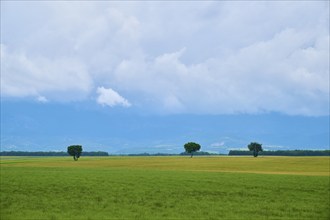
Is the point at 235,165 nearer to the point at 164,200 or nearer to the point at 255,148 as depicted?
the point at 164,200

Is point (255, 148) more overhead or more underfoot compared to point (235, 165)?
more overhead

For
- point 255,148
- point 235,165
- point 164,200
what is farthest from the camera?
point 255,148

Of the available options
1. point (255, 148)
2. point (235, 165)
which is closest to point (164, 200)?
point (235, 165)

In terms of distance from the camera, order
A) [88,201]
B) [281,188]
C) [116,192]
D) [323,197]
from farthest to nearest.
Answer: [281,188]
[116,192]
[323,197]
[88,201]

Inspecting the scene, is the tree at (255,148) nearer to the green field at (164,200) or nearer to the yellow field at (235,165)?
the yellow field at (235,165)

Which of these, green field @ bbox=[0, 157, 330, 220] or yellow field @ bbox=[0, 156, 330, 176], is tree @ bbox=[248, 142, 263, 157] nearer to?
yellow field @ bbox=[0, 156, 330, 176]

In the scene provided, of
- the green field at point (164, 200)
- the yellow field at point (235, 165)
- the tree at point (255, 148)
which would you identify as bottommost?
the green field at point (164, 200)

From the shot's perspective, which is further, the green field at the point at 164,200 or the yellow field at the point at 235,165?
the yellow field at the point at 235,165

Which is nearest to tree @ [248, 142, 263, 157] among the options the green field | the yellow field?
the yellow field

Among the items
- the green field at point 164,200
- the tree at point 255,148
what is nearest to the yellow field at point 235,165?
the green field at point 164,200

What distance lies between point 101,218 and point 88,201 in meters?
8.04

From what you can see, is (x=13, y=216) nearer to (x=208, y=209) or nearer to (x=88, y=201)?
(x=88, y=201)

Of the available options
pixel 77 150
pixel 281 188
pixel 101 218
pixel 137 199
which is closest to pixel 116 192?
pixel 137 199

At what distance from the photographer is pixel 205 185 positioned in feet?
167
